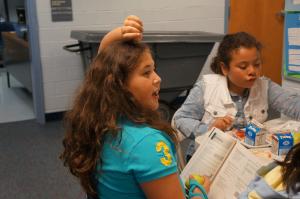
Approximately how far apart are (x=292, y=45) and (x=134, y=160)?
2.59 meters

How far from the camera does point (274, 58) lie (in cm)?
493

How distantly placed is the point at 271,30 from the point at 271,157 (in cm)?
369

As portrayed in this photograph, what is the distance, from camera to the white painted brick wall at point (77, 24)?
13.6 ft

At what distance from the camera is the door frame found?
4.01 meters

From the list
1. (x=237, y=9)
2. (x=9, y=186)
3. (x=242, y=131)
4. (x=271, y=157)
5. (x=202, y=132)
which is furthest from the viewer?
(x=237, y=9)

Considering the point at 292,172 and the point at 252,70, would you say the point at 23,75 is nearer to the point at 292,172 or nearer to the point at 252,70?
the point at 252,70

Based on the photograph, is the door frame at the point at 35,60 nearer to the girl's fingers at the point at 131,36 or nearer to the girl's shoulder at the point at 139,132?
the girl's fingers at the point at 131,36

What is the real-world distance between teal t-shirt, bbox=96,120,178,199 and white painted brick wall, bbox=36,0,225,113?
295 cm

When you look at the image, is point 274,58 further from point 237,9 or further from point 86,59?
point 86,59

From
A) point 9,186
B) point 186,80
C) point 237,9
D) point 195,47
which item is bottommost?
point 9,186

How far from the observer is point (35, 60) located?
4.12m

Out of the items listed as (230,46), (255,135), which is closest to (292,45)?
(230,46)

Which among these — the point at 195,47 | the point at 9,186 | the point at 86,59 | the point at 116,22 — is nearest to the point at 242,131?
the point at 9,186

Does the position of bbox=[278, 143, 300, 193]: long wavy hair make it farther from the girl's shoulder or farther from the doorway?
the doorway
